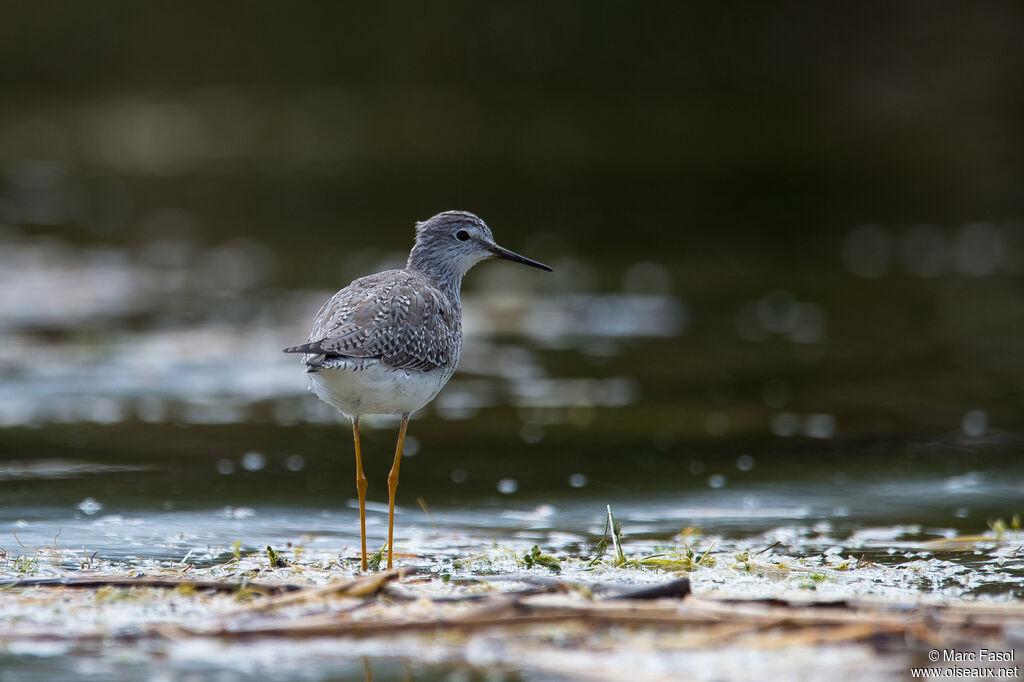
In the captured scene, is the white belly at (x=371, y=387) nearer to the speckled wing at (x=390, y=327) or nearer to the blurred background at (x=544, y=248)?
the speckled wing at (x=390, y=327)

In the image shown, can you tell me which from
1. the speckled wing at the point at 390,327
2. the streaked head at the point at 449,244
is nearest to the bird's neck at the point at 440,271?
the streaked head at the point at 449,244

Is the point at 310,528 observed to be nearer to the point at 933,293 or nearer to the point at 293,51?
the point at 933,293

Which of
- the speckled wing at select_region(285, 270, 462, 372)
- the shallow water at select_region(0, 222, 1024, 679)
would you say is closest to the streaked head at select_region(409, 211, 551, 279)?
the speckled wing at select_region(285, 270, 462, 372)

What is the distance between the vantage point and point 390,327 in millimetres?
6797

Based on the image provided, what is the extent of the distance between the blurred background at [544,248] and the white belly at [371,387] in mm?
1074

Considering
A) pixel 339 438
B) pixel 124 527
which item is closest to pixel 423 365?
pixel 124 527

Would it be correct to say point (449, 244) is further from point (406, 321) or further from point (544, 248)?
point (544, 248)

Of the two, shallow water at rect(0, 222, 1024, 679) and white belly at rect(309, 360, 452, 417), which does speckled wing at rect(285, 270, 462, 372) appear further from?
shallow water at rect(0, 222, 1024, 679)

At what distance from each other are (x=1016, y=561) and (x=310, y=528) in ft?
12.2

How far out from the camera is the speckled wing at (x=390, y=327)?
6.48 m

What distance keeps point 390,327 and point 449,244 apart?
1501 mm

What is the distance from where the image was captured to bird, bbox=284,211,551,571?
21.3ft

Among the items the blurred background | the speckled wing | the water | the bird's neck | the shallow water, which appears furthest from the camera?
the blurred background

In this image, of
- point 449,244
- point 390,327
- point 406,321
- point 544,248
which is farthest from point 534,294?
point 390,327
